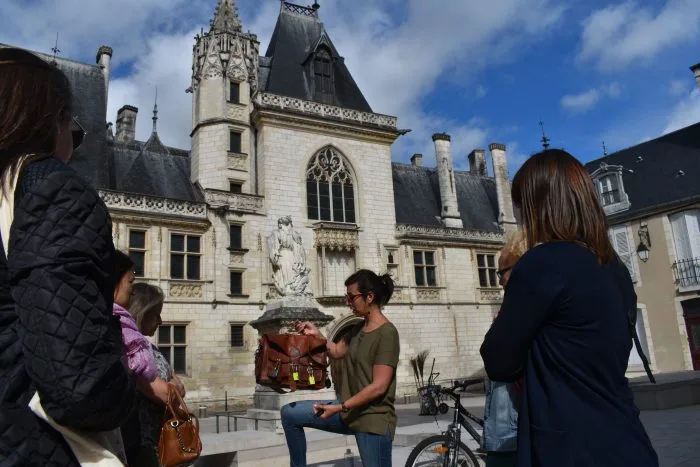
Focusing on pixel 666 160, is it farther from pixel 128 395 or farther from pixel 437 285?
pixel 128 395

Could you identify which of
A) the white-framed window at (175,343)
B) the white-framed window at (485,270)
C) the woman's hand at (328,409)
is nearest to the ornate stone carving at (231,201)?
the white-framed window at (175,343)

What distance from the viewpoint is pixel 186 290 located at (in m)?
18.2

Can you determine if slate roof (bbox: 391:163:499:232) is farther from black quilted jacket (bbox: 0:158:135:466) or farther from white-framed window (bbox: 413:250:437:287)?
black quilted jacket (bbox: 0:158:135:466)

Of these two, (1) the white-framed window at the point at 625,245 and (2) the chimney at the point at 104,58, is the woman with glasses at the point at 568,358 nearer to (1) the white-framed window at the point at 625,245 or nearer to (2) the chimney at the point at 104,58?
(1) the white-framed window at the point at 625,245

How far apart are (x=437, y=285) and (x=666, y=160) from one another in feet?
36.8

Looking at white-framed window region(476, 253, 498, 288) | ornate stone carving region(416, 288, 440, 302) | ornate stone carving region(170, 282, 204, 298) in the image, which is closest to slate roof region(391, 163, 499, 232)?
white-framed window region(476, 253, 498, 288)

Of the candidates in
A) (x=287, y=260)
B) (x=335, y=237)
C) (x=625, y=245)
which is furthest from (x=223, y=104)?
(x=625, y=245)

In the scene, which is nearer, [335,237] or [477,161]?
[335,237]

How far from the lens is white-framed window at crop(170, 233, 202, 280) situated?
1841 cm

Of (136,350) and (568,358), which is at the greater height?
(136,350)

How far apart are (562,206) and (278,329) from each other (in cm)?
804

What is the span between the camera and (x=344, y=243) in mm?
21297

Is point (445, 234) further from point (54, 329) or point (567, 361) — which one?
point (54, 329)

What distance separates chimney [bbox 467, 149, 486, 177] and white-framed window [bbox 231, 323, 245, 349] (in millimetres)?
19156
